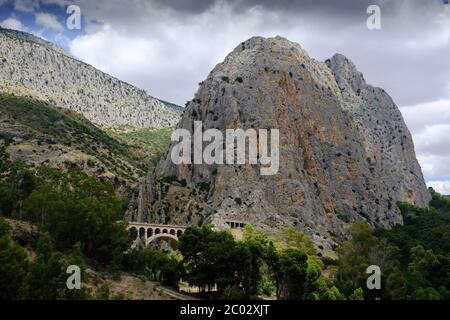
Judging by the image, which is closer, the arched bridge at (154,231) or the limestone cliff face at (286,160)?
the arched bridge at (154,231)

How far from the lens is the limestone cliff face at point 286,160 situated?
5561 inches

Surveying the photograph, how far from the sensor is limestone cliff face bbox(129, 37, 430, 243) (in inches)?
5561

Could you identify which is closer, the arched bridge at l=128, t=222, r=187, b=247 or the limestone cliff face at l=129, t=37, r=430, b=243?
the arched bridge at l=128, t=222, r=187, b=247

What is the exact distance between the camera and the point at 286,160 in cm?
15038

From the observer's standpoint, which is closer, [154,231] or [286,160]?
[154,231]

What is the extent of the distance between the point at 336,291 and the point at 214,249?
18.2 meters

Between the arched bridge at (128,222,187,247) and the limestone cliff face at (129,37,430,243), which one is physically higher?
the limestone cliff face at (129,37,430,243)

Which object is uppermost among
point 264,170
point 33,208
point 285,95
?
point 285,95

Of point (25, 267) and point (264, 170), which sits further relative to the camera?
point (264, 170)

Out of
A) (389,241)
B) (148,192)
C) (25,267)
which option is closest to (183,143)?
(148,192)

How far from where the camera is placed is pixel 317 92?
174000 millimetres

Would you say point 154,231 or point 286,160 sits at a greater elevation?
point 286,160

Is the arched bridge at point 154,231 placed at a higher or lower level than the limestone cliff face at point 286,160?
lower
